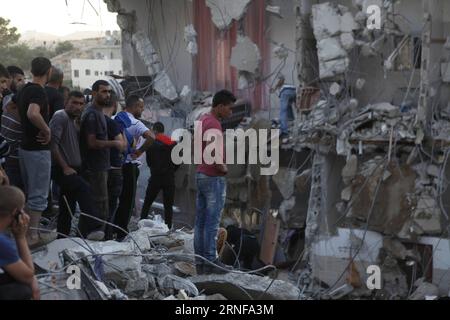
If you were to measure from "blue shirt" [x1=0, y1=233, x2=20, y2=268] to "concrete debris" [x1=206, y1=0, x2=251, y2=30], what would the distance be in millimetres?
10640

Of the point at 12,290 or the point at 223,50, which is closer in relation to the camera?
the point at 12,290

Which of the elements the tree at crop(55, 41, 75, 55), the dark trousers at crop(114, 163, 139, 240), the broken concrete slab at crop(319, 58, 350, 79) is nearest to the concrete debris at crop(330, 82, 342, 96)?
the broken concrete slab at crop(319, 58, 350, 79)

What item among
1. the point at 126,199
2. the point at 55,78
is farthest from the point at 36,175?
the point at 126,199

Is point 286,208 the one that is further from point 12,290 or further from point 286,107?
point 12,290

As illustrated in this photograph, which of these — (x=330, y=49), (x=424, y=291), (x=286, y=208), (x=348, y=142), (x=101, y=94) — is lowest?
(x=424, y=291)

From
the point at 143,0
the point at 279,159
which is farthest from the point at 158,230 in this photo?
the point at 143,0

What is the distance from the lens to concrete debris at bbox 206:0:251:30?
14.0 meters

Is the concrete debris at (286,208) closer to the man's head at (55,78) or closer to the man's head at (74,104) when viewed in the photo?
the man's head at (55,78)

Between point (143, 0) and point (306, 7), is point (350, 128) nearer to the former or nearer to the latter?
point (306, 7)

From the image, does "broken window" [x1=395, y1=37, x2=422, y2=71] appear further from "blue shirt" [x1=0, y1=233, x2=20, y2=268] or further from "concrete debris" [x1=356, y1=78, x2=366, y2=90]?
"blue shirt" [x1=0, y1=233, x2=20, y2=268]

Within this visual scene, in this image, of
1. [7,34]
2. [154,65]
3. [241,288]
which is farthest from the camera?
[7,34]

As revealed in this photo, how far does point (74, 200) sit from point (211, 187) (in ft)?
4.36

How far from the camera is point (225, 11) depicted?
14.3 metres

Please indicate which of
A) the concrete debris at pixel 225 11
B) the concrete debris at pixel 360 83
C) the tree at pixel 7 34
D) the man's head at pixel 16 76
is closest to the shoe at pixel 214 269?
the man's head at pixel 16 76
